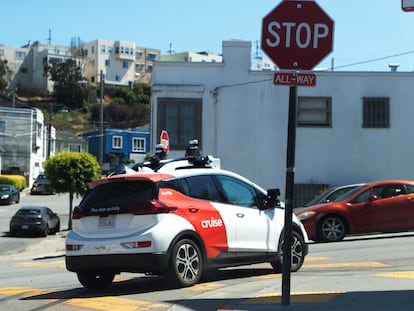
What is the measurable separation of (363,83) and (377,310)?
853 inches

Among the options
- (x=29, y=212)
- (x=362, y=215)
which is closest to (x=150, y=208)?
(x=362, y=215)

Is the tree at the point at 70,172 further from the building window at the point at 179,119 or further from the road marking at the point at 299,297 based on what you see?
the road marking at the point at 299,297

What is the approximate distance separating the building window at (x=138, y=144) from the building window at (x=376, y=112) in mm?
61018

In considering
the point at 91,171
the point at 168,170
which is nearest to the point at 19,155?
the point at 91,171

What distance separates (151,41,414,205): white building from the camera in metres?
27.4

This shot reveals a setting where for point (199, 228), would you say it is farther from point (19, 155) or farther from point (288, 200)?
point (19, 155)

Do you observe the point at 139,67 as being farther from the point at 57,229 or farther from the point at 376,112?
the point at 376,112

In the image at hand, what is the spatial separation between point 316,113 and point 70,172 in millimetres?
13956

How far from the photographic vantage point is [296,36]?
6633mm

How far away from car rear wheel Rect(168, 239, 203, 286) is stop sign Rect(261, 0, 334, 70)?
346 centimetres

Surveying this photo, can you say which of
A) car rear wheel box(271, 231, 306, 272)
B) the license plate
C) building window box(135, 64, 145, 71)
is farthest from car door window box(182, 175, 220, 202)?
building window box(135, 64, 145, 71)

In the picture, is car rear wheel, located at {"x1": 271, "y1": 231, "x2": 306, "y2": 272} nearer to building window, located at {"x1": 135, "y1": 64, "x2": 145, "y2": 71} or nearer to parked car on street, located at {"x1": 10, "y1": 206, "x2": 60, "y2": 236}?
parked car on street, located at {"x1": 10, "y1": 206, "x2": 60, "y2": 236}

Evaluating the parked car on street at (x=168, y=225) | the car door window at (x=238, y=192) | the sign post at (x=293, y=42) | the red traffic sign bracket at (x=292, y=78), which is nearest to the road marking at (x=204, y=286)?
the parked car on street at (x=168, y=225)

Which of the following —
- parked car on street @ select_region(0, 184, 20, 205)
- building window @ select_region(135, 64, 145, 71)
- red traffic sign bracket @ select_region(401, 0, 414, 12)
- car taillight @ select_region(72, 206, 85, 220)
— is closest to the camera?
red traffic sign bracket @ select_region(401, 0, 414, 12)
